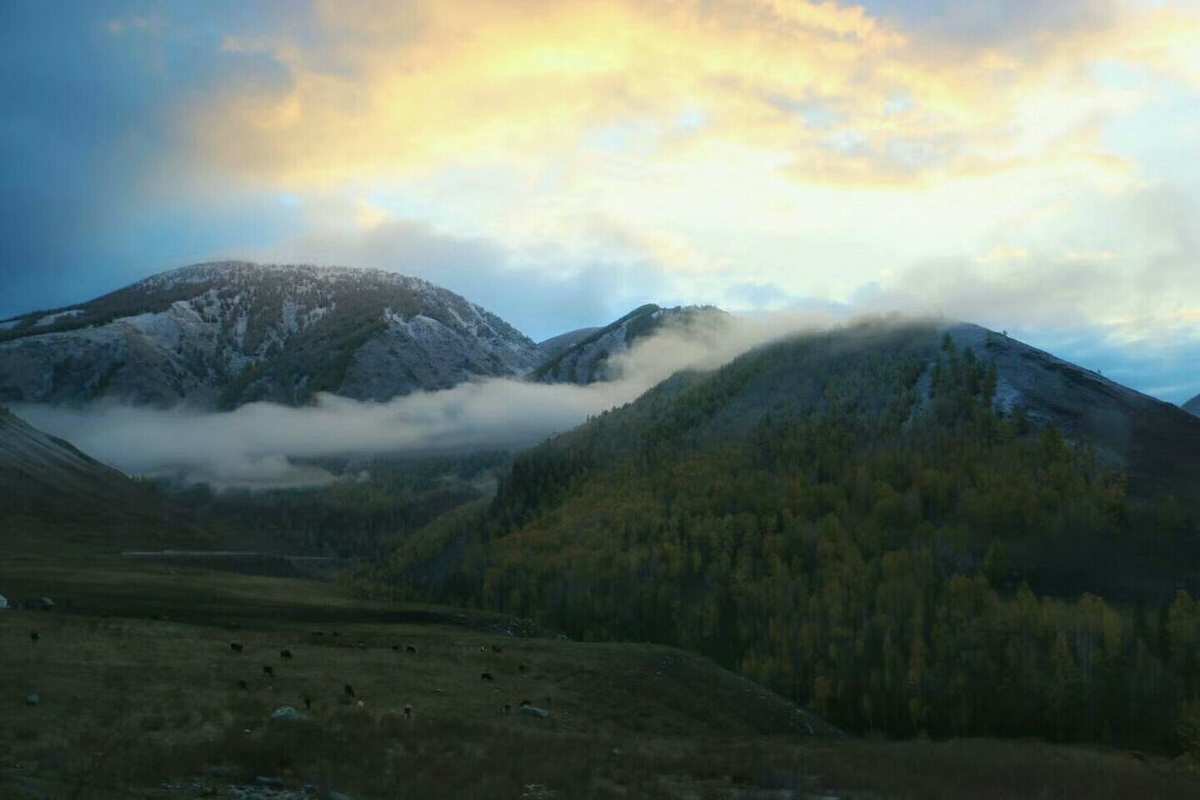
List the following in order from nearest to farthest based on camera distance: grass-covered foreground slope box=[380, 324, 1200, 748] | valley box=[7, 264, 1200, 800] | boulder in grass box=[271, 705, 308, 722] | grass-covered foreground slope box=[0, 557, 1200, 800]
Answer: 1. grass-covered foreground slope box=[0, 557, 1200, 800]
2. valley box=[7, 264, 1200, 800]
3. boulder in grass box=[271, 705, 308, 722]
4. grass-covered foreground slope box=[380, 324, 1200, 748]

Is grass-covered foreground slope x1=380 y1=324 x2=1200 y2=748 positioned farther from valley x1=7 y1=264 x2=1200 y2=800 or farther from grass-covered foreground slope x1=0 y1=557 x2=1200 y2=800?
grass-covered foreground slope x1=0 y1=557 x2=1200 y2=800

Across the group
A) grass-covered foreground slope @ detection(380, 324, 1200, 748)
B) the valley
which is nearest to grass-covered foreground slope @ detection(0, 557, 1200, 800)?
the valley

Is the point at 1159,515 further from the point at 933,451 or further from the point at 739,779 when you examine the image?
the point at 739,779

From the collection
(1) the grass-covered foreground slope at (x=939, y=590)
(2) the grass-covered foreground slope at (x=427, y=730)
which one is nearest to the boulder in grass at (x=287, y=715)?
Result: (2) the grass-covered foreground slope at (x=427, y=730)

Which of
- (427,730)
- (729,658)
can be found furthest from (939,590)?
(427,730)

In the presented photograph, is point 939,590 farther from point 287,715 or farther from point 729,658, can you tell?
point 287,715

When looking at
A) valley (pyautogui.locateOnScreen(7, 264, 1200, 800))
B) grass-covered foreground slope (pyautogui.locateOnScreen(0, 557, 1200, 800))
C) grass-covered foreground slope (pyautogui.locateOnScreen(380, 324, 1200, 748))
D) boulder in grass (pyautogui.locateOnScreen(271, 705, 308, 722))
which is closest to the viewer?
grass-covered foreground slope (pyautogui.locateOnScreen(0, 557, 1200, 800))

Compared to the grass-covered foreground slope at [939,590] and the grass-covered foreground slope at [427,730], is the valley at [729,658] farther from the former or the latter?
the grass-covered foreground slope at [939,590]

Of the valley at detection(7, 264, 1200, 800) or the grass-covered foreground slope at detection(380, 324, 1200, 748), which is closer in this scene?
the valley at detection(7, 264, 1200, 800)

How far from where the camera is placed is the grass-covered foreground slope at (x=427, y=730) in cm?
3108

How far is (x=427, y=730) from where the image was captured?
4212 cm

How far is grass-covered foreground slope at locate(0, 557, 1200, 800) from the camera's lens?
102 feet

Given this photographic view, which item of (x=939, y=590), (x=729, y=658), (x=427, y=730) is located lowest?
(x=729, y=658)

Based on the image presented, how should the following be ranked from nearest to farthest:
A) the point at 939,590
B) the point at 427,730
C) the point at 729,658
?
1. the point at 427,730
2. the point at 939,590
3. the point at 729,658
